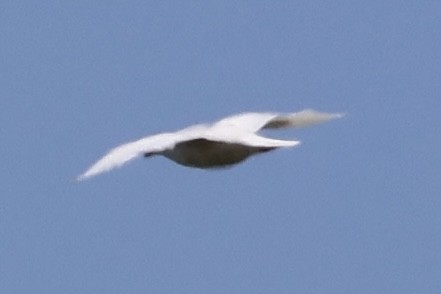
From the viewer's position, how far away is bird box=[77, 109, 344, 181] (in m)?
6.05

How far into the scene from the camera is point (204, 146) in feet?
20.3

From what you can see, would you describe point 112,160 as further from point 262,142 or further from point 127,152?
point 262,142

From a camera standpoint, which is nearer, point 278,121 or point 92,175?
point 92,175

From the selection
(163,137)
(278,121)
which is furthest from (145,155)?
(278,121)

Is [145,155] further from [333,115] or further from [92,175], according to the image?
[333,115]

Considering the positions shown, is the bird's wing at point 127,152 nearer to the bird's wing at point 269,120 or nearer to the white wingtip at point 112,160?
the white wingtip at point 112,160

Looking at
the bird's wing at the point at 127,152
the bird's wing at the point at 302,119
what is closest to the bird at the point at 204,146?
the bird's wing at the point at 127,152

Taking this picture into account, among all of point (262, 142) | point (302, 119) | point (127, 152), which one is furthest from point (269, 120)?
point (127, 152)

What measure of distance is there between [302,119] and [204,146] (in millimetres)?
688

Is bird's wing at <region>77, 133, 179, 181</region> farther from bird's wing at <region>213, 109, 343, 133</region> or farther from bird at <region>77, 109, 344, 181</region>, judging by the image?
bird's wing at <region>213, 109, 343, 133</region>

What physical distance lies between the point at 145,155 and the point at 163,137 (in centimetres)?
11

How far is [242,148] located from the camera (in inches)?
244

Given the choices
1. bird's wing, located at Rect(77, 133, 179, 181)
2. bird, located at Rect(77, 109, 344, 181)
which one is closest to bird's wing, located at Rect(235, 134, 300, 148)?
bird, located at Rect(77, 109, 344, 181)

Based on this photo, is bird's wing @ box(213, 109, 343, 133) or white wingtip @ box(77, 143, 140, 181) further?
bird's wing @ box(213, 109, 343, 133)
